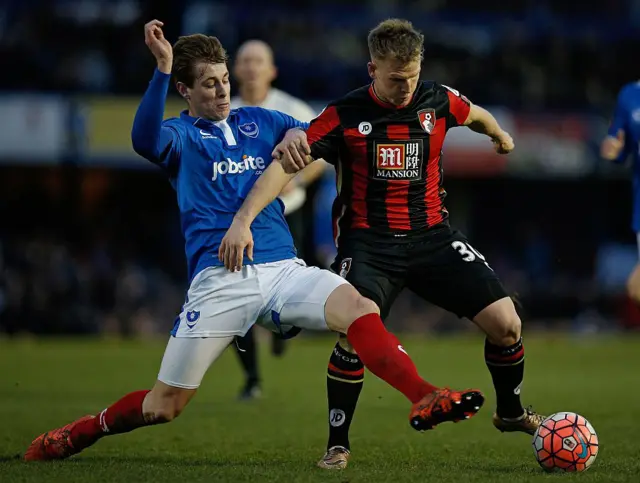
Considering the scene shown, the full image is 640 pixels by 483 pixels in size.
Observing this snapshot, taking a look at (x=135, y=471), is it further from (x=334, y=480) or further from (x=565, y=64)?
(x=565, y=64)

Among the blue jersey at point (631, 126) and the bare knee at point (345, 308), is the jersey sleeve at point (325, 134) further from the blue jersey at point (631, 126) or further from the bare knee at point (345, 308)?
the blue jersey at point (631, 126)

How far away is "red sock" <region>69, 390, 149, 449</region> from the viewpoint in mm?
6031

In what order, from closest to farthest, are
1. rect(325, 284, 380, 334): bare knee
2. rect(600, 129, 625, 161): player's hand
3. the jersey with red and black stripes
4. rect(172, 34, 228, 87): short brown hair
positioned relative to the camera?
rect(325, 284, 380, 334): bare knee < rect(172, 34, 228, 87): short brown hair < the jersey with red and black stripes < rect(600, 129, 625, 161): player's hand

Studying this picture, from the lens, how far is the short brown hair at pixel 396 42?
5918 mm

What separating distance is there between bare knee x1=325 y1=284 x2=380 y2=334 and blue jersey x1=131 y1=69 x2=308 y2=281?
1.66 feet

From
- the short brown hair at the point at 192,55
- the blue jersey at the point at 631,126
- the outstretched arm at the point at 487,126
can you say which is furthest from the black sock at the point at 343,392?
the blue jersey at the point at 631,126

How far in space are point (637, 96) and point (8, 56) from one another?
15.1 metres

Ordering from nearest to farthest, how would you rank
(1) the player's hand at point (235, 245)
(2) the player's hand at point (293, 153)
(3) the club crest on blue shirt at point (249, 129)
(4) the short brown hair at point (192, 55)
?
(1) the player's hand at point (235, 245), (2) the player's hand at point (293, 153), (4) the short brown hair at point (192, 55), (3) the club crest on blue shirt at point (249, 129)

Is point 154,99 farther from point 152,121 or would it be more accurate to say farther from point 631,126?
point 631,126

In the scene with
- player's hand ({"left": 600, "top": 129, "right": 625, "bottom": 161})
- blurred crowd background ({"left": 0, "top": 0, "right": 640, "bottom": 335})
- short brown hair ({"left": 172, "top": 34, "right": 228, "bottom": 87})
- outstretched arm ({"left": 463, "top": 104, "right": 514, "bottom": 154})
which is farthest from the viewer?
blurred crowd background ({"left": 0, "top": 0, "right": 640, "bottom": 335})

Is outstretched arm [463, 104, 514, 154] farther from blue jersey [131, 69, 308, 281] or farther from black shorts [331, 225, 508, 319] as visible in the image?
blue jersey [131, 69, 308, 281]

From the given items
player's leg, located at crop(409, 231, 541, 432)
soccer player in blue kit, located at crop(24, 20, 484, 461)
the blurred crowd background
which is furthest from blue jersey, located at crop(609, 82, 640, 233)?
the blurred crowd background

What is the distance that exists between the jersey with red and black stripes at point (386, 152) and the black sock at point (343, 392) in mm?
732

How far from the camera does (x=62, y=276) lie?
19656mm
